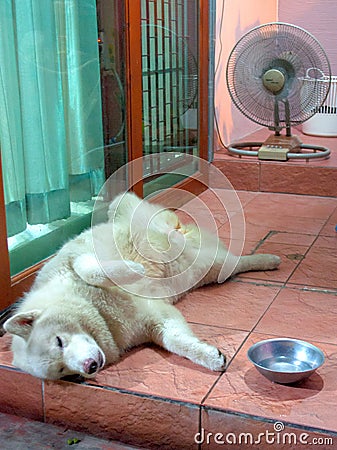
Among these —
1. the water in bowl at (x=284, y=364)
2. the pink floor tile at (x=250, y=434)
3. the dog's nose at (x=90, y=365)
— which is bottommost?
the pink floor tile at (x=250, y=434)

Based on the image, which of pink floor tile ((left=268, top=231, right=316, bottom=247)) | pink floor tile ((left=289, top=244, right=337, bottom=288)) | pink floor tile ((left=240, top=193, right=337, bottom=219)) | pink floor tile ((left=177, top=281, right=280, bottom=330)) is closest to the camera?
pink floor tile ((left=177, top=281, right=280, bottom=330))

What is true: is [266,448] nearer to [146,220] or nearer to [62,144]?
[146,220]

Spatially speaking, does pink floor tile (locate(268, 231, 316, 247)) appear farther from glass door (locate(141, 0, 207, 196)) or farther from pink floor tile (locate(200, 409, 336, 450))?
pink floor tile (locate(200, 409, 336, 450))

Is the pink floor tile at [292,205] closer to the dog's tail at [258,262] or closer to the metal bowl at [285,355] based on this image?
the dog's tail at [258,262]

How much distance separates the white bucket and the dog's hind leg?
139 inches

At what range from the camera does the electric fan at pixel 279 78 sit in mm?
4129

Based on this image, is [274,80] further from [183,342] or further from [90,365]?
[90,365]

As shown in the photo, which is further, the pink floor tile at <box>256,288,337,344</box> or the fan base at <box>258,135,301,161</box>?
the fan base at <box>258,135,301,161</box>

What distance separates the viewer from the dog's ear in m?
1.87

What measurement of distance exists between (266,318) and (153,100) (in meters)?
1.70

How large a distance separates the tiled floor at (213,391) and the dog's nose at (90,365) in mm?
127

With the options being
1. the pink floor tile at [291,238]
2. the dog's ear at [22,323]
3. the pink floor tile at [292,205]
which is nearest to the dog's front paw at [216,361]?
the dog's ear at [22,323]

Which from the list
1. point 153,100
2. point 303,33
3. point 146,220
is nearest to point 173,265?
point 146,220

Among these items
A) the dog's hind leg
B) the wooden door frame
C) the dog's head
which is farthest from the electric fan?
the dog's head
